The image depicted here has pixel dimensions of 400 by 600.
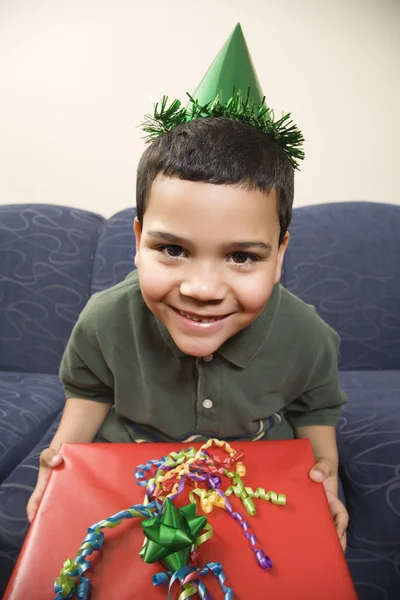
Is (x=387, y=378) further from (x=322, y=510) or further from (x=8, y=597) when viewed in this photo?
(x=8, y=597)

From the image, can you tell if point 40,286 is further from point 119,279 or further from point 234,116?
point 234,116

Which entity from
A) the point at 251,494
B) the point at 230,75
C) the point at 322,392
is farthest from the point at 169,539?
the point at 230,75

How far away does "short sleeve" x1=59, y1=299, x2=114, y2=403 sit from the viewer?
36.2 inches

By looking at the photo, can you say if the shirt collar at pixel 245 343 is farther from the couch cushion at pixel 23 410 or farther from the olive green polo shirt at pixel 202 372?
the couch cushion at pixel 23 410

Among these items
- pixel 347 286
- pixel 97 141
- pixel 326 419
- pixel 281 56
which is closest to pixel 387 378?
pixel 347 286

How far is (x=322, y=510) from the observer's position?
2.06 ft

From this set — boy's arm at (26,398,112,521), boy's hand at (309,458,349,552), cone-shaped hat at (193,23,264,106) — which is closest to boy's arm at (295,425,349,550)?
boy's hand at (309,458,349,552)

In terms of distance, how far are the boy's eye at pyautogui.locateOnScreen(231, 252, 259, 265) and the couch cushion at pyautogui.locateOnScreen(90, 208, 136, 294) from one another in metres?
0.83

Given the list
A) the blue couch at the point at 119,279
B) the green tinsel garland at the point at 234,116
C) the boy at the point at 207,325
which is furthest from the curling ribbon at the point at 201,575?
the blue couch at the point at 119,279

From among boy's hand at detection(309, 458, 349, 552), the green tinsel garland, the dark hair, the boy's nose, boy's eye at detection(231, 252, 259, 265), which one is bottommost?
boy's hand at detection(309, 458, 349, 552)

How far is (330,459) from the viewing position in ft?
2.98

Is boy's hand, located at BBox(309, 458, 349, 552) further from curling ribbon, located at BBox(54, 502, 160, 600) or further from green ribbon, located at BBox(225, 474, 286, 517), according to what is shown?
curling ribbon, located at BBox(54, 502, 160, 600)

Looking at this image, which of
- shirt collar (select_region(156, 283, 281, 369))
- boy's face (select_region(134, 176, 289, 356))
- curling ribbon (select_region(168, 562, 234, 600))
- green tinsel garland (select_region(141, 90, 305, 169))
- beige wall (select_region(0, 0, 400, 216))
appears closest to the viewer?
curling ribbon (select_region(168, 562, 234, 600))

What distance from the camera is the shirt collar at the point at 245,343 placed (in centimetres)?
85
